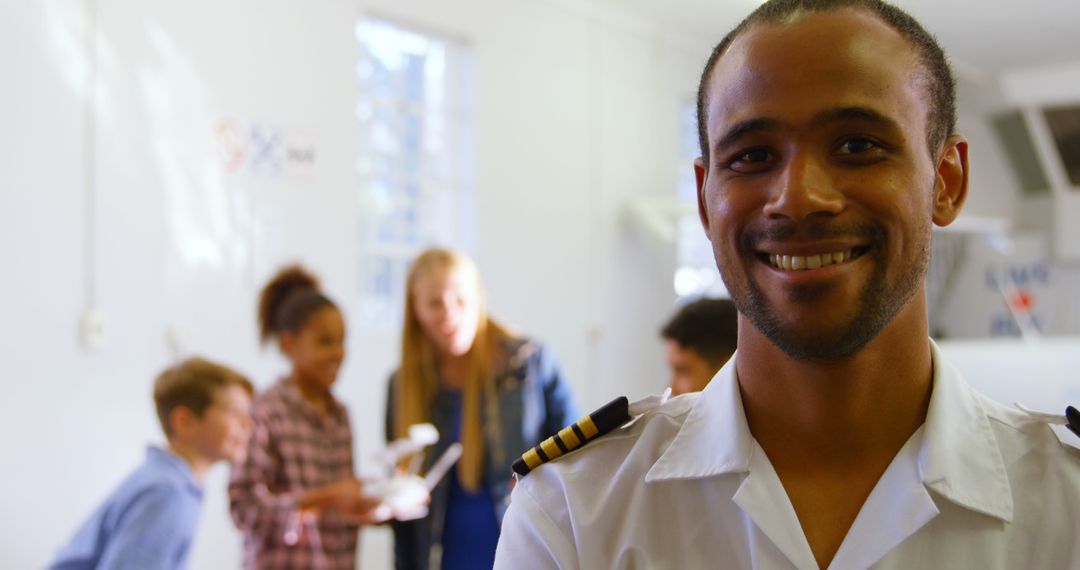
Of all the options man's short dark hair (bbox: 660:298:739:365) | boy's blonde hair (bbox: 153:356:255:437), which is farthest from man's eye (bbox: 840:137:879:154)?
boy's blonde hair (bbox: 153:356:255:437)

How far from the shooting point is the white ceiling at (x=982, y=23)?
6430mm

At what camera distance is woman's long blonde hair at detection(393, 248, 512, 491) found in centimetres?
270

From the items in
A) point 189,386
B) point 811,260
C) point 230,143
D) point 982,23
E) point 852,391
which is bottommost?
point 189,386

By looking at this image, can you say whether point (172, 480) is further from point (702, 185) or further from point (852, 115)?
point (852, 115)

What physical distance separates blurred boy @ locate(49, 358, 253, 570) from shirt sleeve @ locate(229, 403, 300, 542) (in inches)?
2.0

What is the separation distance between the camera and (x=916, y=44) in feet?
3.22

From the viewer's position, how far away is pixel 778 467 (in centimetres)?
101

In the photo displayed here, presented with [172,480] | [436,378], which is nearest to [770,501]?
[172,480]

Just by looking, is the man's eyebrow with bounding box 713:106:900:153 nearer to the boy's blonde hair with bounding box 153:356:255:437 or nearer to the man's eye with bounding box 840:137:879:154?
the man's eye with bounding box 840:137:879:154

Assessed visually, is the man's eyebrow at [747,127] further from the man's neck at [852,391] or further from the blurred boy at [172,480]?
the blurred boy at [172,480]

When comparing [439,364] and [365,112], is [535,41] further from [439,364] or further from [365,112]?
[439,364]

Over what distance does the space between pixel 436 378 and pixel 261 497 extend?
1.85 ft

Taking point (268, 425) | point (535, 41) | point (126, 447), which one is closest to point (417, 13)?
point (535, 41)

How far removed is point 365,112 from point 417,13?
593 millimetres
